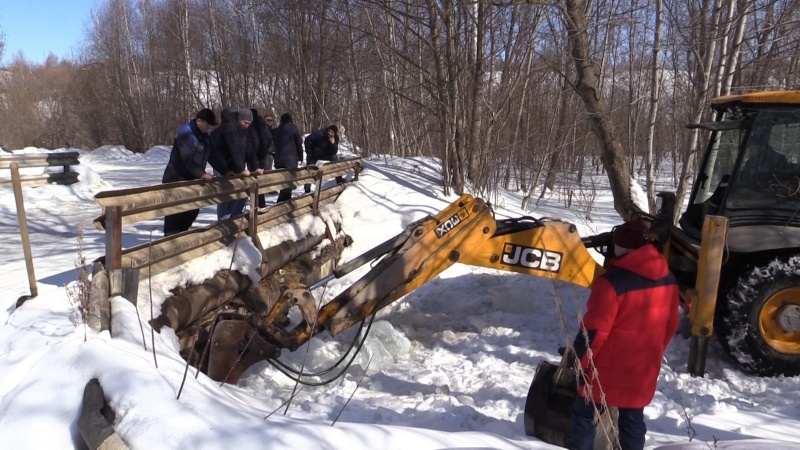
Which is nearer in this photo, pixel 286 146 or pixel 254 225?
pixel 254 225

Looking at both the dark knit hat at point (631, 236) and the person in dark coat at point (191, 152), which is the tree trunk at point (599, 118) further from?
the dark knit hat at point (631, 236)

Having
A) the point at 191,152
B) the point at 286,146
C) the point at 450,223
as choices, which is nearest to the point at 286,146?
the point at 286,146

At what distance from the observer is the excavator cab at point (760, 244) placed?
531 centimetres

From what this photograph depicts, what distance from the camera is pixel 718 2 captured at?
1064 cm

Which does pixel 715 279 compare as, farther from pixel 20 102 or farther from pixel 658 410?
pixel 20 102

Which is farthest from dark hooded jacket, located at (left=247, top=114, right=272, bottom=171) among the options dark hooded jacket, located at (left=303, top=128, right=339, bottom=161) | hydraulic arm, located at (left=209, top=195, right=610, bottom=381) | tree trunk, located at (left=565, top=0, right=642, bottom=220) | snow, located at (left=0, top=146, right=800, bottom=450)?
hydraulic arm, located at (left=209, top=195, right=610, bottom=381)

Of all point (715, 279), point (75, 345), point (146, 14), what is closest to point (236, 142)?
point (75, 345)

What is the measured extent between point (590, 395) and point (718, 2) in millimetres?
9587

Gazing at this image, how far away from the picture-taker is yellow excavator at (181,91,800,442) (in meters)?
5.05

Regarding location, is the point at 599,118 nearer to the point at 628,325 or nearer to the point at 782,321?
the point at 782,321

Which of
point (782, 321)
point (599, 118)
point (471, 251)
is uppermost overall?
point (599, 118)

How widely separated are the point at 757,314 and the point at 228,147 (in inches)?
246

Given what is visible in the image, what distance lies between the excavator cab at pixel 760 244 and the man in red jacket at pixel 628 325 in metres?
1.86

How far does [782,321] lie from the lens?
213 inches
